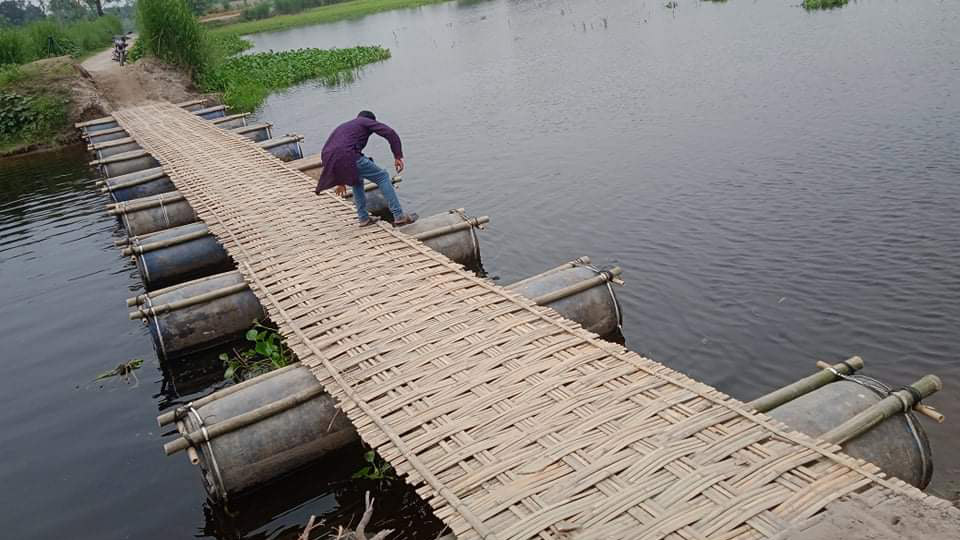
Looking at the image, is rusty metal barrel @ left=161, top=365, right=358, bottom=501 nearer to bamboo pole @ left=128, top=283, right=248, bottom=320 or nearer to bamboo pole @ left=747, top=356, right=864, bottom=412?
bamboo pole @ left=128, top=283, right=248, bottom=320

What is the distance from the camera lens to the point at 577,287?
850cm

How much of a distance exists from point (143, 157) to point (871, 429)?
16.8 meters

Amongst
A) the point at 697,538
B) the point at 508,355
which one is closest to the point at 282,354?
the point at 508,355

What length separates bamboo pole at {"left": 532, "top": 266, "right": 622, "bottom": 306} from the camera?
8.26 metres

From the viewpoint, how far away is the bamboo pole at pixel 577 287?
8256mm

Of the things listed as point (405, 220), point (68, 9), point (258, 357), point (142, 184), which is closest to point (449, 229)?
point (405, 220)

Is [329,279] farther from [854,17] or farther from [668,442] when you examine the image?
[854,17]

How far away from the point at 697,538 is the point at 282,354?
6048 mm

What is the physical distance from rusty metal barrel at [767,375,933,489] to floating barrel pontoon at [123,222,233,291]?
909 centimetres

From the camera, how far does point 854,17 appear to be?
91.4 feet

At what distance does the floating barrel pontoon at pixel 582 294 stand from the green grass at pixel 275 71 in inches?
878

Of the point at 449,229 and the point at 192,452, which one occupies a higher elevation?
the point at 449,229

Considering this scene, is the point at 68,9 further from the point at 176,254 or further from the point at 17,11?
the point at 176,254

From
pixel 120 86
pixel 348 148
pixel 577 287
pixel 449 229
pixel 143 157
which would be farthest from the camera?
pixel 120 86
